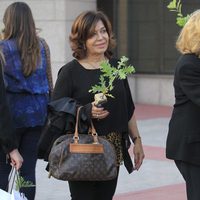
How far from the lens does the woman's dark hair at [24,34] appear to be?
18.5 ft

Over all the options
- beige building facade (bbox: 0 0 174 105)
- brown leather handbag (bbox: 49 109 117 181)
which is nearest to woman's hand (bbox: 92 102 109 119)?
brown leather handbag (bbox: 49 109 117 181)

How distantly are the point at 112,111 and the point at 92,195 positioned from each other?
59 cm

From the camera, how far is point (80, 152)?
14.4ft

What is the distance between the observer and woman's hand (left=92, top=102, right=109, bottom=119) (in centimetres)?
444

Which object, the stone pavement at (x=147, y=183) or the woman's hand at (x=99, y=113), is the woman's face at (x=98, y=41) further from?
the stone pavement at (x=147, y=183)

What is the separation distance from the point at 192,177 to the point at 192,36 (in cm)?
91

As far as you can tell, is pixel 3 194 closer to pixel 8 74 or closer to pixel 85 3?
pixel 8 74

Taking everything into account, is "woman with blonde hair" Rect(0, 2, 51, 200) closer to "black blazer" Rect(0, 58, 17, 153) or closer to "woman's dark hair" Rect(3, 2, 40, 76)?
"woman's dark hair" Rect(3, 2, 40, 76)

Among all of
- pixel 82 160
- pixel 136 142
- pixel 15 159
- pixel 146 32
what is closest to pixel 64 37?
pixel 146 32

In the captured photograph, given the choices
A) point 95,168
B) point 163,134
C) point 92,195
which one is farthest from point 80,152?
point 163,134

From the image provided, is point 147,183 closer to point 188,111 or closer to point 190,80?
point 188,111

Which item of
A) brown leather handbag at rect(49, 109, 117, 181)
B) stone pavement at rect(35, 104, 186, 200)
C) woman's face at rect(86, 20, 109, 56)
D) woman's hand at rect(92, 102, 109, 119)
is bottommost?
stone pavement at rect(35, 104, 186, 200)

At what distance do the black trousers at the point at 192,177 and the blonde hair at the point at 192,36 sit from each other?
28.6 inches

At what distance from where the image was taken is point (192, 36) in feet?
14.2
